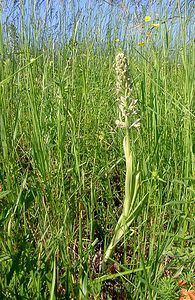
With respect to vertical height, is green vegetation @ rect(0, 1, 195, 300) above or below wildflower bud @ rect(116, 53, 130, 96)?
below

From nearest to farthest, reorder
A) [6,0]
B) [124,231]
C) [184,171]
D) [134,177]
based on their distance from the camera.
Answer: [124,231] < [134,177] < [184,171] < [6,0]

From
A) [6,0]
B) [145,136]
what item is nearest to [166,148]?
[145,136]

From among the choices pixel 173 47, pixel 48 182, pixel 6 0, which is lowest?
pixel 48 182

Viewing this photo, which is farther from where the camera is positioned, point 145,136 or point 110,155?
point 110,155

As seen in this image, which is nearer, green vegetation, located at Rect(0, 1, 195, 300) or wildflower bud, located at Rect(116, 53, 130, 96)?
green vegetation, located at Rect(0, 1, 195, 300)

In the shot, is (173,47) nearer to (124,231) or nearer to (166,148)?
(166,148)

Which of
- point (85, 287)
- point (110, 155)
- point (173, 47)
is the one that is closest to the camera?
point (85, 287)

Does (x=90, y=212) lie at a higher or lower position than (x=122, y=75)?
lower

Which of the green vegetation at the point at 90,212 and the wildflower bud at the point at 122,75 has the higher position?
the wildflower bud at the point at 122,75

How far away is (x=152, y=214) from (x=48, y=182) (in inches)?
11.2

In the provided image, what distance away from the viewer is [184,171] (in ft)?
3.90

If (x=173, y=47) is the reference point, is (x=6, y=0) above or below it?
above

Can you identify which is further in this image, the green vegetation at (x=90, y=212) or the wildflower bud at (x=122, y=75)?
the wildflower bud at (x=122, y=75)

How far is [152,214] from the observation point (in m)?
1.07
